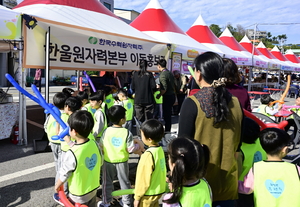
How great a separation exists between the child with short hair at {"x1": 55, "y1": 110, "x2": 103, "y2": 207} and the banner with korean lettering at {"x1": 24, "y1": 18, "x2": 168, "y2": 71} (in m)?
2.63

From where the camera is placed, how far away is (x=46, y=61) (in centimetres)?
428

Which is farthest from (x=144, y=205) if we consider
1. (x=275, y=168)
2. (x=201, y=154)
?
(x=275, y=168)

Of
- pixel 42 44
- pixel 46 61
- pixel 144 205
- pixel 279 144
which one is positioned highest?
pixel 42 44

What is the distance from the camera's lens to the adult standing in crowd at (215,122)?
4.76 ft

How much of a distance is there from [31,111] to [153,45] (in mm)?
4757

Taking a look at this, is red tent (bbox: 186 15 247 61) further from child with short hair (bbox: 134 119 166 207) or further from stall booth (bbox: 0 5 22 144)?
child with short hair (bbox: 134 119 166 207)

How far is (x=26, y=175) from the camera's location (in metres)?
3.40

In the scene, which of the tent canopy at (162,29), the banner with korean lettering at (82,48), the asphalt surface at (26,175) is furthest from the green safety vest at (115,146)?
the tent canopy at (162,29)

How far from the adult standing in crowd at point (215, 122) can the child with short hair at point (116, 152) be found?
109 centimetres

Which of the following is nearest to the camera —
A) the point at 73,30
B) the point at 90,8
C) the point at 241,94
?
the point at 241,94

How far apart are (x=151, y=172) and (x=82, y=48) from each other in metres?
3.60

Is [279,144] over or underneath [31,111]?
over

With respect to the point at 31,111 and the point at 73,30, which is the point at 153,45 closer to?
the point at 73,30

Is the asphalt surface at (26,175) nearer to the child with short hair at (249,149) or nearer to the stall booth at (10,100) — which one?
the stall booth at (10,100)
